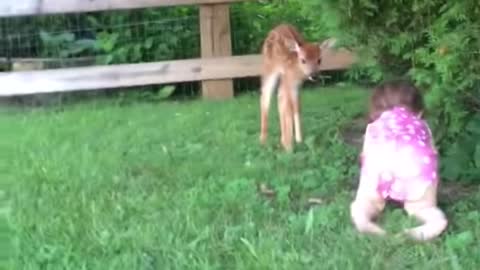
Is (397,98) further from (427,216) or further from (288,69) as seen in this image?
(288,69)

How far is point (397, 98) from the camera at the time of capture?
19.7 ft

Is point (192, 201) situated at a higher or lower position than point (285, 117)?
lower

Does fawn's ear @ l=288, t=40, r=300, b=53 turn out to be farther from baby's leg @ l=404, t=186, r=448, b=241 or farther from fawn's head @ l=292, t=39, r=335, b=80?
baby's leg @ l=404, t=186, r=448, b=241

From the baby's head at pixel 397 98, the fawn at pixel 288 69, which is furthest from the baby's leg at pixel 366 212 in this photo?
the fawn at pixel 288 69

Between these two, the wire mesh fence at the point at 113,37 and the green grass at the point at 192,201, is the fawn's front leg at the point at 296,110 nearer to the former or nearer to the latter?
the green grass at the point at 192,201

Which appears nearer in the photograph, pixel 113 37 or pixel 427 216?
pixel 427 216

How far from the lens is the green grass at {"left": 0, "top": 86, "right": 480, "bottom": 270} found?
527 centimetres

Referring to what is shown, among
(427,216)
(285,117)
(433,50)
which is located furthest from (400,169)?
(285,117)

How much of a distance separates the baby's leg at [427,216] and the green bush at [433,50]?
2.20 feet

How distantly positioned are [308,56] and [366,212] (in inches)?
99.5

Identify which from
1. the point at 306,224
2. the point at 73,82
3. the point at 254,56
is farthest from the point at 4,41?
the point at 306,224

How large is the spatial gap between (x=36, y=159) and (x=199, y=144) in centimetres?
123

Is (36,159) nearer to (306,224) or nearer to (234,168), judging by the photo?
(234,168)

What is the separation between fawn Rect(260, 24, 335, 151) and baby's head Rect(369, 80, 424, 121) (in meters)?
1.88
